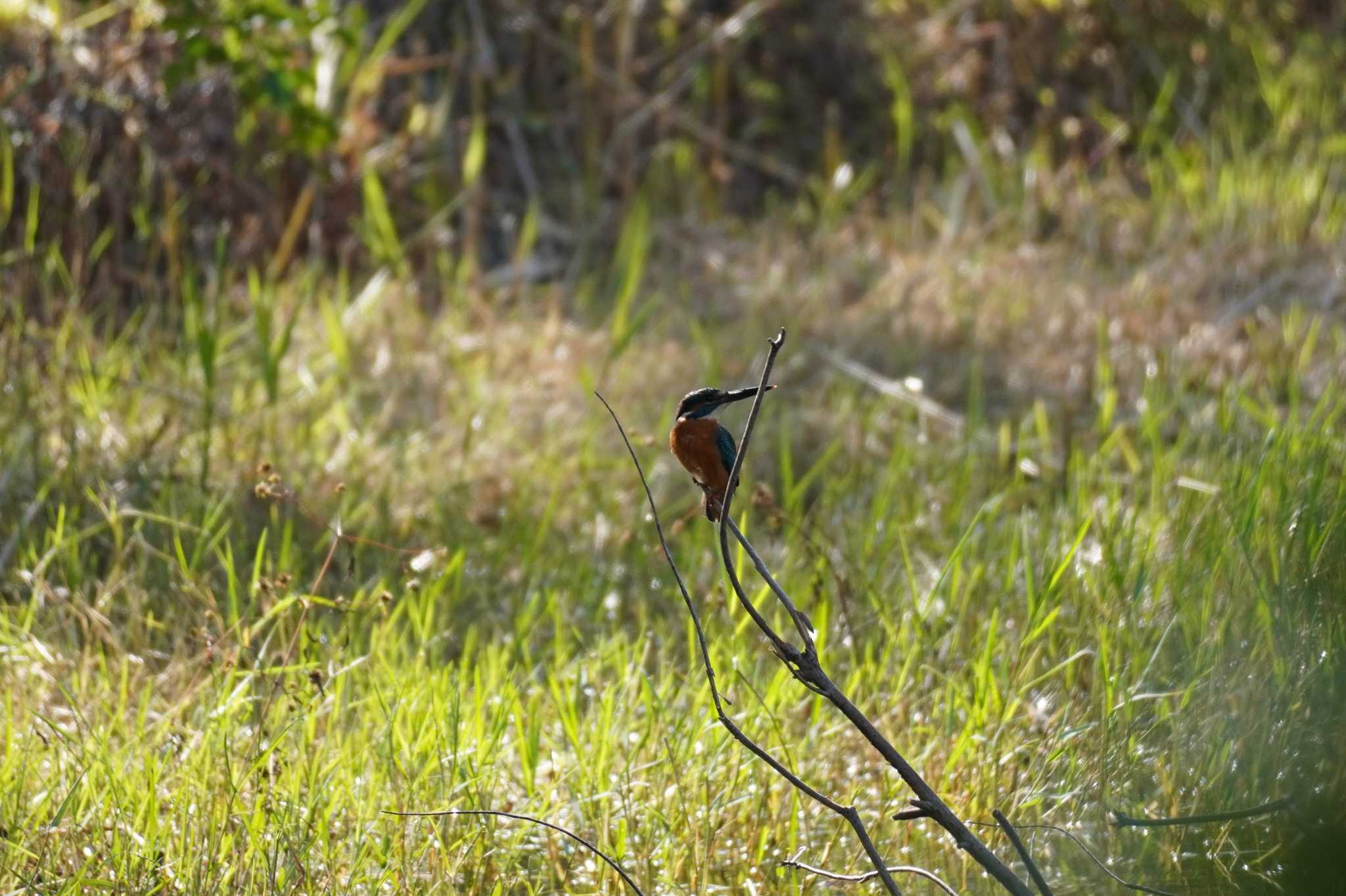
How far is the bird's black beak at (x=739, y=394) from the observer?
1.73 m

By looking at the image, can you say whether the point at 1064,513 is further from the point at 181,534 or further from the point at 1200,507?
the point at 181,534

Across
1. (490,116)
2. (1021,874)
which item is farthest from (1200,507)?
(490,116)

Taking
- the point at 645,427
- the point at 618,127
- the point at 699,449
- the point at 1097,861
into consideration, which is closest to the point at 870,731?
the point at 1097,861

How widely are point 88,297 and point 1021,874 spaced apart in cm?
351

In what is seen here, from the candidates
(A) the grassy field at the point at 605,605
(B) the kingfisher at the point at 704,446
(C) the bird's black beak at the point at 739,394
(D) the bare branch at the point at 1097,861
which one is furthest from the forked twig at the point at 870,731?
(A) the grassy field at the point at 605,605

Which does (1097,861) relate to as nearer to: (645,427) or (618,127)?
(645,427)

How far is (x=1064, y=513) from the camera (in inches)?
141

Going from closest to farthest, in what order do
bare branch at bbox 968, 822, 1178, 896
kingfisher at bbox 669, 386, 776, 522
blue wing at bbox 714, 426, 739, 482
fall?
bare branch at bbox 968, 822, 1178, 896, kingfisher at bbox 669, 386, 776, 522, blue wing at bbox 714, 426, 739, 482

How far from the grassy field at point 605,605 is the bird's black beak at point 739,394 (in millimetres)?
754

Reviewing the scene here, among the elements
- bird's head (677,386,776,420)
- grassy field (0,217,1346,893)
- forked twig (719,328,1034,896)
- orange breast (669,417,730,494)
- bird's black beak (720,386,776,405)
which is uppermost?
bird's black beak (720,386,776,405)

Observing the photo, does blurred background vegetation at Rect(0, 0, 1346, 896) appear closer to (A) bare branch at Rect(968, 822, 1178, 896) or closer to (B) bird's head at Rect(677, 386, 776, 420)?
(A) bare branch at Rect(968, 822, 1178, 896)

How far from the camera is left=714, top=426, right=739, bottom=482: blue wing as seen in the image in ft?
7.77

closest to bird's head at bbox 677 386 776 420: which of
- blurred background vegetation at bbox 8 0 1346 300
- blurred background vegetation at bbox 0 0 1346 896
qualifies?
blurred background vegetation at bbox 0 0 1346 896

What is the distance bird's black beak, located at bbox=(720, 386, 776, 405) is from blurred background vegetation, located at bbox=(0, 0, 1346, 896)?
748mm
